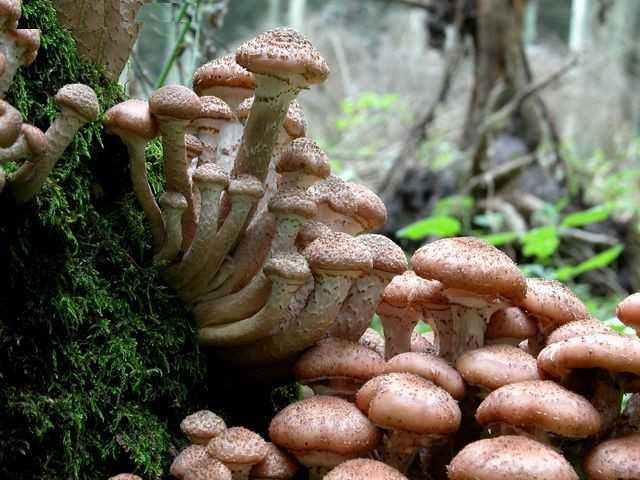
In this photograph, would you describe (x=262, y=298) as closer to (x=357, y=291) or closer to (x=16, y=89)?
(x=357, y=291)

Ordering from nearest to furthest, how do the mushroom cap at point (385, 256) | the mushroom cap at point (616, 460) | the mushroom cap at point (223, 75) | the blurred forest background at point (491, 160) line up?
1. the mushroom cap at point (616, 460)
2. the mushroom cap at point (385, 256)
3. the mushroom cap at point (223, 75)
4. the blurred forest background at point (491, 160)

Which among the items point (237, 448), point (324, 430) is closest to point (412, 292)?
point (324, 430)

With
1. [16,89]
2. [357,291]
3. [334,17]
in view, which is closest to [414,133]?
[357,291]

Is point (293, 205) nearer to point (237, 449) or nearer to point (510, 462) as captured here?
point (237, 449)

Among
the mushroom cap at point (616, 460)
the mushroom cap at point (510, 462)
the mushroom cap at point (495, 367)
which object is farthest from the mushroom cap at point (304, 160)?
the mushroom cap at point (616, 460)

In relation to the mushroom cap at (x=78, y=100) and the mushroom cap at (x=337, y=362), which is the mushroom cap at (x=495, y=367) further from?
the mushroom cap at (x=78, y=100)
